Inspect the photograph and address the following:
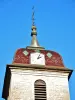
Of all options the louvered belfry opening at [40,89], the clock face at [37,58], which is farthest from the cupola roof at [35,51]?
the louvered belfry opening at [40,89]

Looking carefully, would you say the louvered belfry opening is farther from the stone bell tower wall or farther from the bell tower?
the stone bell tower wall

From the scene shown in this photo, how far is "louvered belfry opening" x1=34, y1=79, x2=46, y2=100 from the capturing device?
22953 mm

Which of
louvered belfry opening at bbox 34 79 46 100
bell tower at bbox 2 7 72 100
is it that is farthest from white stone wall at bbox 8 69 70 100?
louvered belfry opening at bbox 34 79 46 100

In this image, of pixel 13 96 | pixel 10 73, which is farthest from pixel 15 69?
pixel 13 96

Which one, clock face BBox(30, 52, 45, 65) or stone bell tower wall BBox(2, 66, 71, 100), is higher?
clock face BBox(30, 52, 45, 65)

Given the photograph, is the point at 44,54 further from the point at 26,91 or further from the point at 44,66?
the point at 26,91

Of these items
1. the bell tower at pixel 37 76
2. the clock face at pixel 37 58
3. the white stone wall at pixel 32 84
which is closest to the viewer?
the white stone wall at pixel 32 84

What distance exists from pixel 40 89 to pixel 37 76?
0.86 meters

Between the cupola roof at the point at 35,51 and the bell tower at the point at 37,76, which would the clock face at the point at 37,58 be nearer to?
the bell tower at the point at 37,76

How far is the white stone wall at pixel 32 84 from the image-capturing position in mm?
22781

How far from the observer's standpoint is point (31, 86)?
23.2 meters

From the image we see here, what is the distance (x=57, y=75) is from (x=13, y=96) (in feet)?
10.4

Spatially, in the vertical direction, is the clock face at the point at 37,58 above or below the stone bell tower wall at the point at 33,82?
above

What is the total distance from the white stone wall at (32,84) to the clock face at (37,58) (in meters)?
0.92
